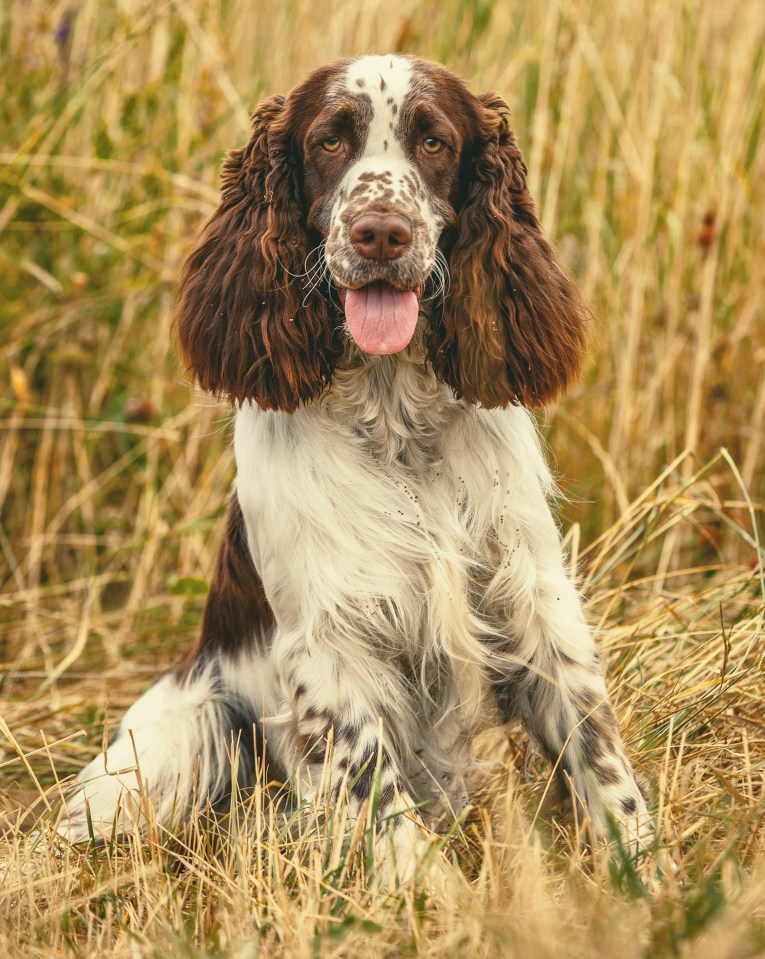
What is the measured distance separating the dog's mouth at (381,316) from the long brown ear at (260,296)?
0.14 m

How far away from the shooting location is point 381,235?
250 cm

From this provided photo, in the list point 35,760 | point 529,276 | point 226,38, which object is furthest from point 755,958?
point 226,38

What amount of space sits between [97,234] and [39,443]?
0.81 meters

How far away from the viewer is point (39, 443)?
478cm

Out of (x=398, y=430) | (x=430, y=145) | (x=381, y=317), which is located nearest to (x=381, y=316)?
(x=381, y=317)

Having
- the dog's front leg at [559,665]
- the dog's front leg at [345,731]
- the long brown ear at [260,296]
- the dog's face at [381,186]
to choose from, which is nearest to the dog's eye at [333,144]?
the dog's face at [381,186]

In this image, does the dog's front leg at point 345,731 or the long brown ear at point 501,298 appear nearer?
the dog's front leg at point 345,731

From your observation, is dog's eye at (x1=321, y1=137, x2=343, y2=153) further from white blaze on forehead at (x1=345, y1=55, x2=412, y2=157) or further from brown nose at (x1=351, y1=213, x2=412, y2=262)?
brown nose at (x1=351, y1=213, x2=412, y2=262)

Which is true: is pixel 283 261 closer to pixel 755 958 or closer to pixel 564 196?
pixel 755 958

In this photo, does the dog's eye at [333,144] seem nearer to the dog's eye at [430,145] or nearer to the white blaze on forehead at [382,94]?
the white blaze on forehead at [382,94]

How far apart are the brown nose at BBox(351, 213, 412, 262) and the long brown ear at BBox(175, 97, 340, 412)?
0.25 meters

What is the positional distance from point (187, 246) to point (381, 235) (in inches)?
81.6

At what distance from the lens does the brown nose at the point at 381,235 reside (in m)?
2.50

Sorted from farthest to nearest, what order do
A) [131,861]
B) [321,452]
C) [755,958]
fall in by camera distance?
[321,452], [131,861], [755,958]
